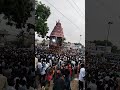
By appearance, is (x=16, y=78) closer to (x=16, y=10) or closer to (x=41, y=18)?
(x=16, y=10)

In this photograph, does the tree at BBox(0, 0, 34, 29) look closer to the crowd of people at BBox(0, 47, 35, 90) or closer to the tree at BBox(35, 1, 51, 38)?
the crowd of people at BBox(0, 47, 35, 90)

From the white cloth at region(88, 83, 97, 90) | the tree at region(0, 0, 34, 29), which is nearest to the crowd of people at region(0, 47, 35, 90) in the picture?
the tree at region(0, 0, 34, 29)

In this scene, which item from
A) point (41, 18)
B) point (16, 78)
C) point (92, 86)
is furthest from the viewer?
point (41, 18)

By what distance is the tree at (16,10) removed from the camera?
35.2ft

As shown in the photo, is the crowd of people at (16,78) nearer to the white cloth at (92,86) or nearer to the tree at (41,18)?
the white cloth at (92,86)

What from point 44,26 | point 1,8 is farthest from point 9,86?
point 44,26

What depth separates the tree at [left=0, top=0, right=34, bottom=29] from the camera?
10.7 meters

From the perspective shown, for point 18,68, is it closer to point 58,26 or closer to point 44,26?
point 44,26

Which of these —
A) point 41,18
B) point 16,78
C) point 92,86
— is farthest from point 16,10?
point 41,18

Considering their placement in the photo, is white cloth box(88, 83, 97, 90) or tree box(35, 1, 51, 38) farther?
tree box(35, 1, 51, 38)

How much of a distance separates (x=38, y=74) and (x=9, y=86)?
5.08m

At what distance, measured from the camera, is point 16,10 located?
450 inches

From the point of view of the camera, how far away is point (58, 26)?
73438 millimetres

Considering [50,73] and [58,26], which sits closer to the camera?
[50,73]
